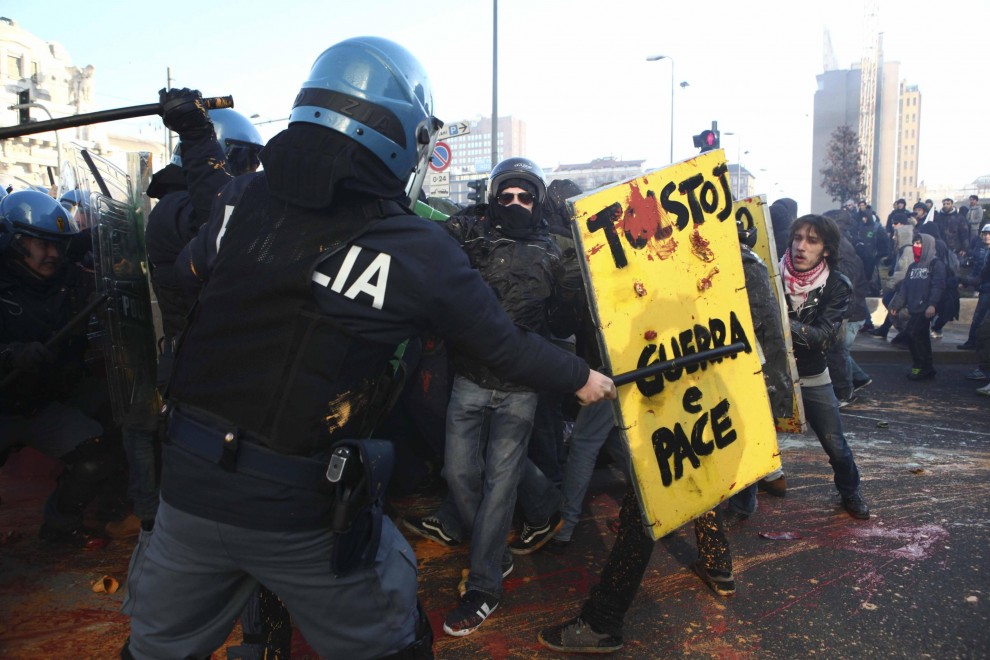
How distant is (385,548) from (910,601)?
8.81 feet

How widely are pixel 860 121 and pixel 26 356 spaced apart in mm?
93083

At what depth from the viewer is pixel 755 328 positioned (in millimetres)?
3445

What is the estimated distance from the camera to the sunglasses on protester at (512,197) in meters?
3.77

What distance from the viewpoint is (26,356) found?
3.64 m

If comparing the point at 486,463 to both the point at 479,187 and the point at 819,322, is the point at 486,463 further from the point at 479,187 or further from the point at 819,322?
the point at 479,187

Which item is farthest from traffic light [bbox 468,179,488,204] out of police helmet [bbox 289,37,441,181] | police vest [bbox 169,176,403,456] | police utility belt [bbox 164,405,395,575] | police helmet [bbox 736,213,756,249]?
police utility belt [bbox 164,405,395,575]

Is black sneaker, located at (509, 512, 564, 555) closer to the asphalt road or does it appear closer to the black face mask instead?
the asphalt road

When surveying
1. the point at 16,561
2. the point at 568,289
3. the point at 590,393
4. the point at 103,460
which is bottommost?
the point at 16,561

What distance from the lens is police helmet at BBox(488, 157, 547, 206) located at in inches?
150

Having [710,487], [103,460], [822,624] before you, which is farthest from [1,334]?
[822,624]

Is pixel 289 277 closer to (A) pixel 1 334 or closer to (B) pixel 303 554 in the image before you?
(B) pixel 303 554

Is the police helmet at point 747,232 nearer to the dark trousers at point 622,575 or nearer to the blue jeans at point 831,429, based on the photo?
the blue jeans at point 831,429

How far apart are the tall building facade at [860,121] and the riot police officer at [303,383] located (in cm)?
6910

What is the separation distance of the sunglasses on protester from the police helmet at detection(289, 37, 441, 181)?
1756mm
